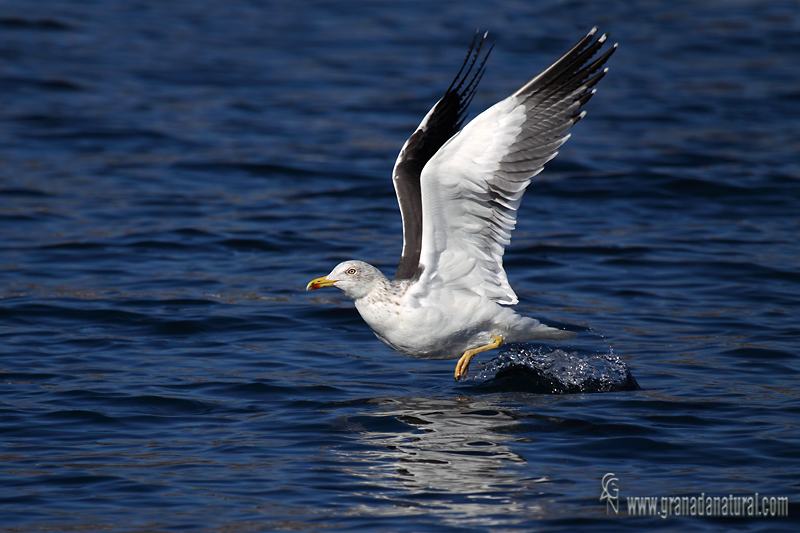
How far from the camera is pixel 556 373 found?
882cm

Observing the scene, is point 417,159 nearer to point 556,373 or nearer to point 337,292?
point 556,373

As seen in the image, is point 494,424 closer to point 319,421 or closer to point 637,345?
point 319,421

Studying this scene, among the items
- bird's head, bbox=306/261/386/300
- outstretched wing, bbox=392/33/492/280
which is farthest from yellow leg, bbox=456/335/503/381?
bird's head, bbox=306/261/386/300

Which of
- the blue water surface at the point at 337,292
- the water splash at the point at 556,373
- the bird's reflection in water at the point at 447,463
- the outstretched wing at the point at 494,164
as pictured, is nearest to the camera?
the bird's reflection in water at the point at 447,463

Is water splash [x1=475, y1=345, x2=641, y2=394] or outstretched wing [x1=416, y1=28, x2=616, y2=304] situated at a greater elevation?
outstretched wing [x1=416, y1=28, x2=616, y2=304]

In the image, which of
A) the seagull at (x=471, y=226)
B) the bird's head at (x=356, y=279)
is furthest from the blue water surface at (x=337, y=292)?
the bird's head at (x=356, y=279)

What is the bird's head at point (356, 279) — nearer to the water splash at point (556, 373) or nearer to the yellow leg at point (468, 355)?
the yellow leg at point (468, 355)

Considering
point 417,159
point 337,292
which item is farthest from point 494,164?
point 337,292

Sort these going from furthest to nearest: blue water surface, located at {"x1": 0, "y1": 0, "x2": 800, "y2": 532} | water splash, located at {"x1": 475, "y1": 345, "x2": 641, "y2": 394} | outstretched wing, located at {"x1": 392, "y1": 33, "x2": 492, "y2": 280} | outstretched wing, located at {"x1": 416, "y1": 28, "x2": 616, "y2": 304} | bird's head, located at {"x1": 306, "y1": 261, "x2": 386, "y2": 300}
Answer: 1. outstretched wing, located at {"x1": 392, "y1": 33, "x2": 492, "y2": 280}
2. water splash, located at {"x1": 475, "y1": 345, "x2": 641, "y2": 394}
3. bird's head, located at {"x1": 306, "y1": 261, "x2": 386, "y2": 300}
4. outstretched wing, located at {"x1": 416, "y1": 28, "x2": 616, "y2": 304}
5. blue water surface, located at {"x1": 0, "y1": 0, "x2": 800, "y2": 532}

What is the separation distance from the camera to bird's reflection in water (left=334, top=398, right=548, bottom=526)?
6.27 metres

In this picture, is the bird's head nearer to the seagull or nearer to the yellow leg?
the seagull

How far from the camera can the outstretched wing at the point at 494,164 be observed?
7.64 metres

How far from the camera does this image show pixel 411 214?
8.81 meters

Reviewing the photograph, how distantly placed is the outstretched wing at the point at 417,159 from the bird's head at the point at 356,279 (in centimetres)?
33
